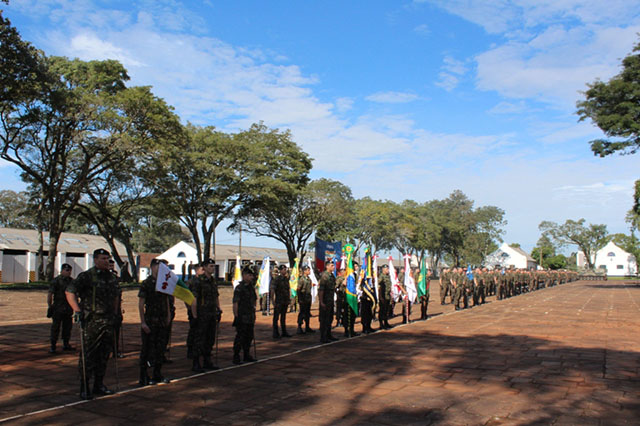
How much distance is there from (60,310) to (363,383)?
5903 mm

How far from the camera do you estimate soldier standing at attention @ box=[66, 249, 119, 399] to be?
20.5ft

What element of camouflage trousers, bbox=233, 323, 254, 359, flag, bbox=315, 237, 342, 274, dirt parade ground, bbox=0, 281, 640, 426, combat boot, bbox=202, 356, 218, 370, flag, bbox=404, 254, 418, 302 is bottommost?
dirt parade ground, bbox=0, 281, 640, 426

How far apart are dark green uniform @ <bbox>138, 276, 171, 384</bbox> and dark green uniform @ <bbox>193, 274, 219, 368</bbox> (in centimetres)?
80

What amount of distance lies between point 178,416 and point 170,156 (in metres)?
25.6

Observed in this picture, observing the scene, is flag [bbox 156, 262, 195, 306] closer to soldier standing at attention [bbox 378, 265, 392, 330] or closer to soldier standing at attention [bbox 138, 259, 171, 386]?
soldier standing at attention [bbox 138, 259, 171, 386]

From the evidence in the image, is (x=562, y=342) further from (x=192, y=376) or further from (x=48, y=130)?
(x=48, y=130)

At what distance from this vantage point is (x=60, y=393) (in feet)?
21.0

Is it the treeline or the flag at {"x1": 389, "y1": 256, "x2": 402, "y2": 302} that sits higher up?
the treeline

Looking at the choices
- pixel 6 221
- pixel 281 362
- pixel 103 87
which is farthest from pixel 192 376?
pixel 6 221

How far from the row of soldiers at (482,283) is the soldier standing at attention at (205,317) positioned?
13971 millimetres

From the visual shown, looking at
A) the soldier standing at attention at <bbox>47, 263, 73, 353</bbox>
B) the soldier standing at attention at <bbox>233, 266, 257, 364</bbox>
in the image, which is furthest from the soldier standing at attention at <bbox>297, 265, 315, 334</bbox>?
the soldier standing at attention at <bbox>47, 263, 73, 353</bbox>

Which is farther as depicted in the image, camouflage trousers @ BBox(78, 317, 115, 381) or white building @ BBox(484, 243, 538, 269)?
white building @ BBox(484, 243, 538, 269)

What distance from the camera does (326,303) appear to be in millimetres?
10836

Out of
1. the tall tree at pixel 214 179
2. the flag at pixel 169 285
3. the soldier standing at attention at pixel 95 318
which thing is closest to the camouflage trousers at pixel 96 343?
the soldier standing at attention at pixel 95 318
